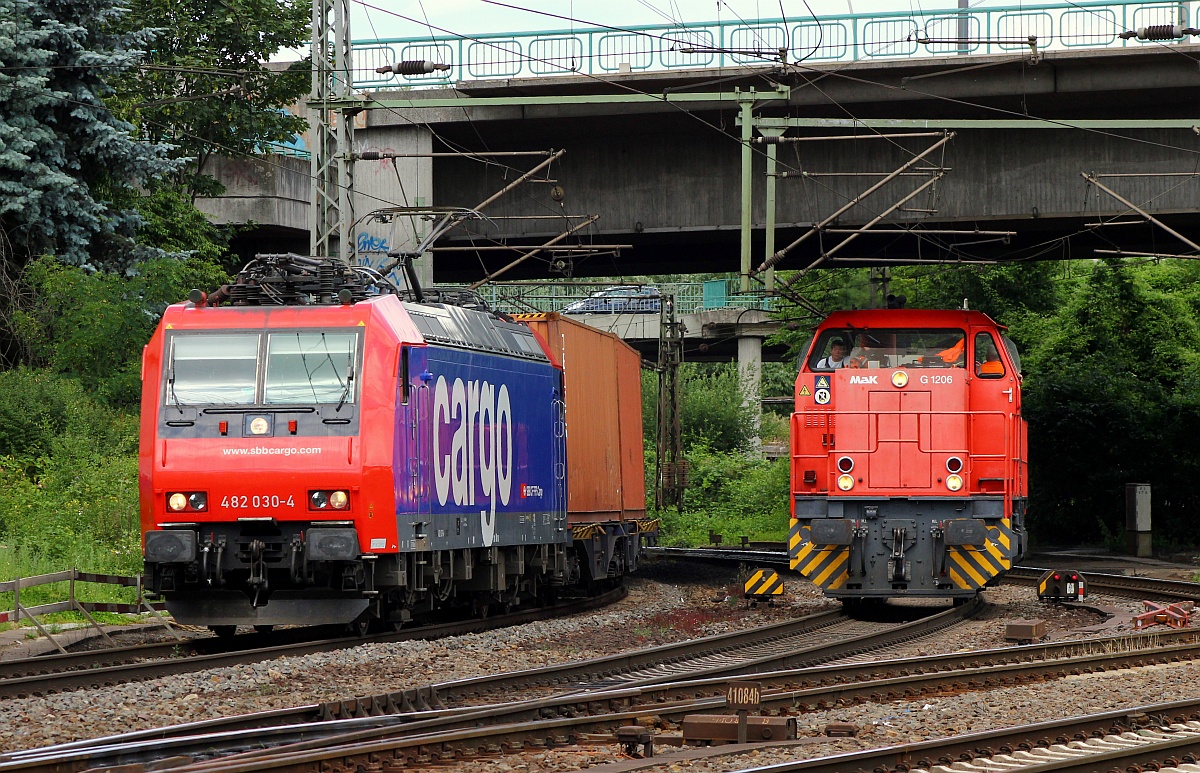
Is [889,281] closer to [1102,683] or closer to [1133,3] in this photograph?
[1133,3]

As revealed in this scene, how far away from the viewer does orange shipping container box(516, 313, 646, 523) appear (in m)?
19.2

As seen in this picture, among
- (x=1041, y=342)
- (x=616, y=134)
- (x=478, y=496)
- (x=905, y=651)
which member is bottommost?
(x=905, y=651)

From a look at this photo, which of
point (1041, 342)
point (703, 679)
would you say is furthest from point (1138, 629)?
point (1041, 342)

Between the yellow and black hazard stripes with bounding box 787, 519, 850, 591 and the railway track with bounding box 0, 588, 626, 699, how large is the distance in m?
3.81

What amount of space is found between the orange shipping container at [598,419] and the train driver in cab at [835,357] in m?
3.47

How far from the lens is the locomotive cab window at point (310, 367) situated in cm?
1329

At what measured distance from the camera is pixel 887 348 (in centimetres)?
1755

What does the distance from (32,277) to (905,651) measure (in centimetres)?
1777

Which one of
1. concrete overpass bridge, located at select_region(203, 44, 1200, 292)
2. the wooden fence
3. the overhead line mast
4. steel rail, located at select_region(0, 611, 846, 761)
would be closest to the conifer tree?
concrete overpass bridge, located at select_region(203, 44, 1200, 292)

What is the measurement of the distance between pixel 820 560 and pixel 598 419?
4874mm

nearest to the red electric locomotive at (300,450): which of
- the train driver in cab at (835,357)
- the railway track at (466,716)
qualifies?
the railway track at (466,716)

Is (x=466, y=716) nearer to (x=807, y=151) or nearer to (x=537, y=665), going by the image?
(x=537, y=665)

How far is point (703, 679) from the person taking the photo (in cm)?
1109

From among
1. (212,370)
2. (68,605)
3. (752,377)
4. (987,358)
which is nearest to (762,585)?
(987,358)
